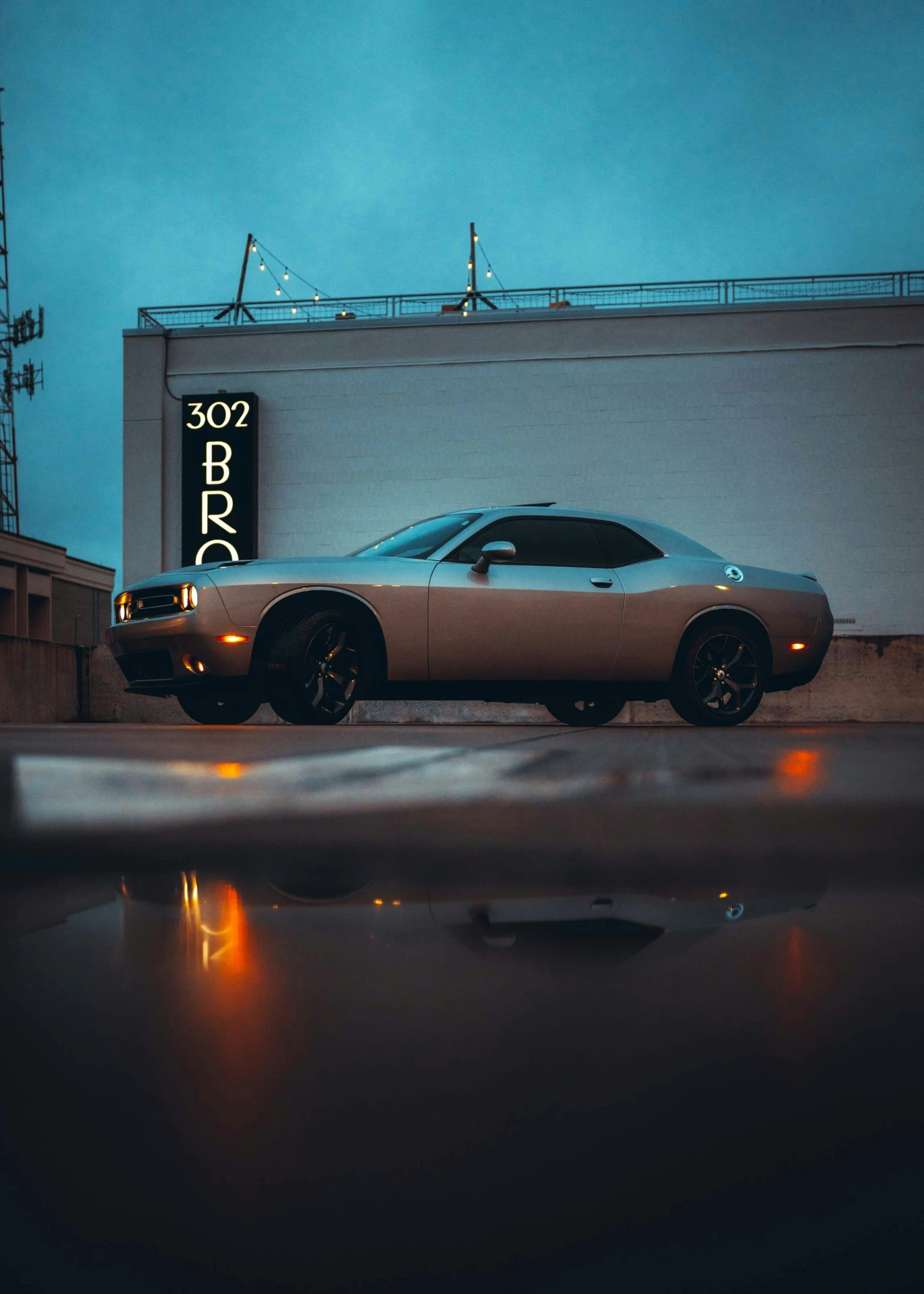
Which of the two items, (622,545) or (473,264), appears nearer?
Result: (622,545)

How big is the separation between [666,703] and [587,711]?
8.16 ft

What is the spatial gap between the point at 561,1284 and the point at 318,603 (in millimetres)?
5428

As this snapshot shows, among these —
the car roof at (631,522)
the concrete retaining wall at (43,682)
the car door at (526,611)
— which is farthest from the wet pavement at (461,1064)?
the concrete retaining wall at (43,682)

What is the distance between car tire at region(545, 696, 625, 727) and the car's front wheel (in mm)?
2567

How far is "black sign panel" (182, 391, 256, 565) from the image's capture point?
75.2 ft

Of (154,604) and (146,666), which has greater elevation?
(154,604)

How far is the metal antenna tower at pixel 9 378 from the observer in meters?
39.5

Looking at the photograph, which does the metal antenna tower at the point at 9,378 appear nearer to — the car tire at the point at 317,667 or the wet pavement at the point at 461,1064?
the car tire at the point at 317,667

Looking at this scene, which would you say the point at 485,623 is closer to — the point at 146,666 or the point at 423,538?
the point at 423,538

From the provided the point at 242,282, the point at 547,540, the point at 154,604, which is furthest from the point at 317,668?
the point at 242,282

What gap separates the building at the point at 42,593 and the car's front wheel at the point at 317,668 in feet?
97.7

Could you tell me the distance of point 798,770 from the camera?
13.4 ft

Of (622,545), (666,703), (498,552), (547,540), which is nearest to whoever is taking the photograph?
(498,552)

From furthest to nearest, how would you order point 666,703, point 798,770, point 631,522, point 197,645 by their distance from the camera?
point 666,703 < point 631,522 < point 197,645 < point 798,770
